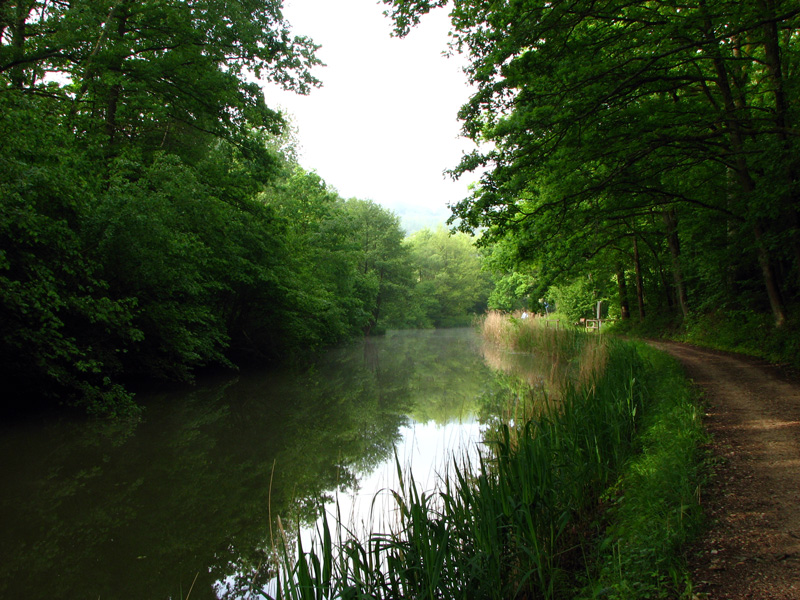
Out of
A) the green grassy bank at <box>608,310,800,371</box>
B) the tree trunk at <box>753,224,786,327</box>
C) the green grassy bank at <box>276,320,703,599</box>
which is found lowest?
the green grassy bank at <box>276,320,703,599</box>

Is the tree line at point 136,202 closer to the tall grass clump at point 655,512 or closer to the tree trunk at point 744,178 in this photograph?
the tall grass clump at point 655,512

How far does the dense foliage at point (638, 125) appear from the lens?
6836 mm

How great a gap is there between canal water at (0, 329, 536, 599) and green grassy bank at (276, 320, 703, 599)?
1.69ft

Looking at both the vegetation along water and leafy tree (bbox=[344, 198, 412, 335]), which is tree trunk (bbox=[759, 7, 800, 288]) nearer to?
the vegetation along water

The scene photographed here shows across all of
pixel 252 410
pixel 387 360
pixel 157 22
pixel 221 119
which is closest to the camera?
pixel 252 410

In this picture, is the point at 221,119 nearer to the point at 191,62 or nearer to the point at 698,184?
the point at 191,62

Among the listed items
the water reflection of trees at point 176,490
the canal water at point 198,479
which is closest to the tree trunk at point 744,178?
the canal water at point 198,479

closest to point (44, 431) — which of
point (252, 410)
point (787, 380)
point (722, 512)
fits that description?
point (252, 410)

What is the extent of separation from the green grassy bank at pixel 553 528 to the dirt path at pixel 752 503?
127 millimetres

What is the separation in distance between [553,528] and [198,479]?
12.7ft

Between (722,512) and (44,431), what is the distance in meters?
7.97

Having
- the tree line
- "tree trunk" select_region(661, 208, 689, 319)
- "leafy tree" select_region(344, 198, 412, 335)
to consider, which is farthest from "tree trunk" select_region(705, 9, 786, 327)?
"leafy tree" select_region(344, 198, 412, 335)

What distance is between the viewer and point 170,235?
8367mm

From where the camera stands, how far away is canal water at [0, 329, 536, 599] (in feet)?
11.4
